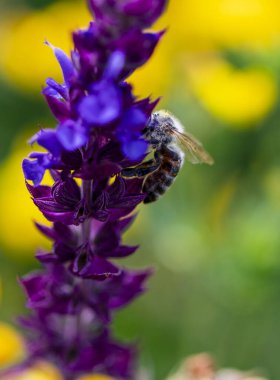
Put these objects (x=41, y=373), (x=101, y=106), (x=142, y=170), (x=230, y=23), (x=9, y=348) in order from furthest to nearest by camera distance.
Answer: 1. (x=230, y=23)
2. (x=9, y=348)
3. (x=41, y=373)
4. (x=142, y=170)
5. (x=101, y=106)

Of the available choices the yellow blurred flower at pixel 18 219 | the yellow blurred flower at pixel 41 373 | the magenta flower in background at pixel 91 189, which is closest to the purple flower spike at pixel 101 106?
the magenta flower in background at pixel 91 189

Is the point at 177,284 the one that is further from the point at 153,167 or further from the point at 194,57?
the point at 153,167

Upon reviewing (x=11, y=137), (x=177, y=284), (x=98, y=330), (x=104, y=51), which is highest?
(x=11, y=137)

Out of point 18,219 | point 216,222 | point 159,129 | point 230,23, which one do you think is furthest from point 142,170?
point 230,23

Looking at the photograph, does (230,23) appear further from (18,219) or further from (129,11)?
(129,11)

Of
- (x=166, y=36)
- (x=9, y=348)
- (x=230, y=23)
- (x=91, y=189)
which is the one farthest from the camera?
(x=166, y=36)

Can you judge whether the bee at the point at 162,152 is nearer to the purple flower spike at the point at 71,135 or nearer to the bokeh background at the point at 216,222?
the purple flower spike at the point at 71,135

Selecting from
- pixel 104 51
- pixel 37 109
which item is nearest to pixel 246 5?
pixel 37 109

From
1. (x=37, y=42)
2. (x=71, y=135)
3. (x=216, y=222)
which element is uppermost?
(x=37, y=42)
